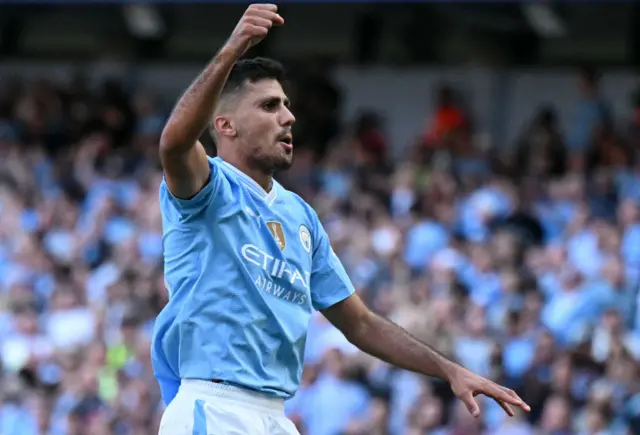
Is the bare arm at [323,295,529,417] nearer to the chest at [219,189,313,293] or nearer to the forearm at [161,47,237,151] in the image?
the chest at [219,189,313,293]

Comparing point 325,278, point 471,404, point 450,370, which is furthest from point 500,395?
point 325,278

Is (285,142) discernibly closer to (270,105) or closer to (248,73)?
(270,105)

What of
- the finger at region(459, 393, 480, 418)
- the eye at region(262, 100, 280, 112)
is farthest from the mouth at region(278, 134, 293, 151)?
the finger at region(459, 393, 480, 418)

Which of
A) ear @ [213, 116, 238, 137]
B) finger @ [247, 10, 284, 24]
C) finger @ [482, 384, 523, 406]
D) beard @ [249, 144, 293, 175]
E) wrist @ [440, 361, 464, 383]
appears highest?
finger @ [247, 10, 284, 24]

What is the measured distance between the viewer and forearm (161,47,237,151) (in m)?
4.87

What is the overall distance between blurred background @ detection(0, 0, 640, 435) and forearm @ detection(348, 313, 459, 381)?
4670 mm

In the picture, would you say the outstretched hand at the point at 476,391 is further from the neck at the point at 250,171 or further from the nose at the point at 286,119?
the nose at the point at 286,119

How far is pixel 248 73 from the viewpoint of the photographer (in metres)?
5.59

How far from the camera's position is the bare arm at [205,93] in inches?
190

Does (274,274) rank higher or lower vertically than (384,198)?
higher

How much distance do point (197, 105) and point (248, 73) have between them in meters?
0.74

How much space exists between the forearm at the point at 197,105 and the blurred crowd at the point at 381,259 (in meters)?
6.02

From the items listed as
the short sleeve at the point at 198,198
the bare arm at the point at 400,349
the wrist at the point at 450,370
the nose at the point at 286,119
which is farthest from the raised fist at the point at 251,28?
the wrist at the point at 450,370

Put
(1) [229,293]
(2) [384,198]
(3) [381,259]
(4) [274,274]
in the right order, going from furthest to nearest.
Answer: (2) [384,198], (3) [381,259], (4) [274,274], (1) [229,293]
